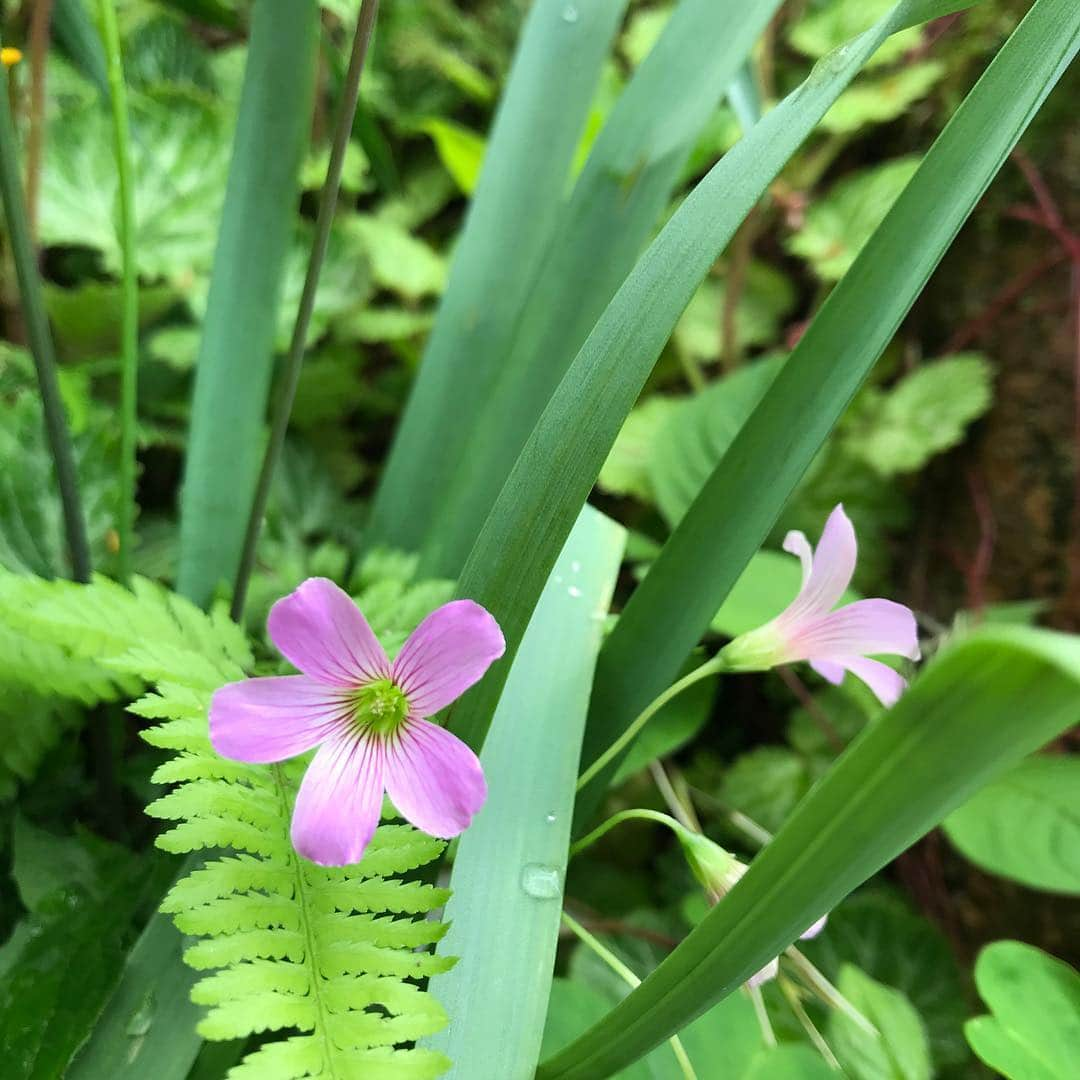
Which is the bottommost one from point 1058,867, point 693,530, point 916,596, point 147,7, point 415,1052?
point 415,1052

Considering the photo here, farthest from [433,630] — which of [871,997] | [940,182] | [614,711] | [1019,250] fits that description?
[1019,250]

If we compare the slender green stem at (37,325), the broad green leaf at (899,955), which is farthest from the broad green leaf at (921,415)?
the slender green stem at (37,325)

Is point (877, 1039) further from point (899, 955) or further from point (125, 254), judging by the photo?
point (125, 254)

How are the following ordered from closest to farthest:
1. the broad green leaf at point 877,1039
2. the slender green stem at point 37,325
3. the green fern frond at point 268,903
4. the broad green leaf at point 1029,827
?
1. the green fern frond at point 268,903
2. the slender green stem at point 37,325
3. the broad green leaf at point 877,1039
4. the broad green leaf at point 1029,827

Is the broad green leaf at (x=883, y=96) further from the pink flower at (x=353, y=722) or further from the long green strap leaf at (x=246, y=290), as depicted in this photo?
the pink flower at (x=353, y=722)

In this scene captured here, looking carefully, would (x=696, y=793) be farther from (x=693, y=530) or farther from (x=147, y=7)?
(x=147, y=7)

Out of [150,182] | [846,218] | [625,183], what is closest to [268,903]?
[625,183]
